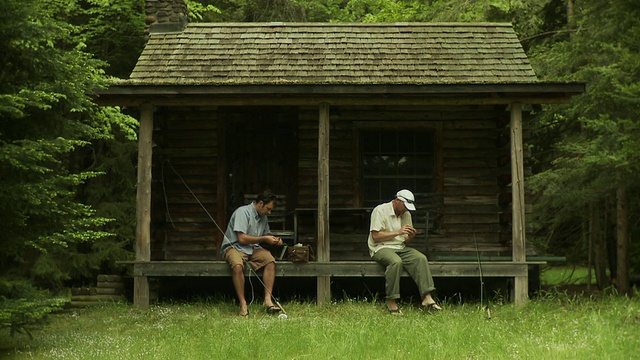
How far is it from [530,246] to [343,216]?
3.10m

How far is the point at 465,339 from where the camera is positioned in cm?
888

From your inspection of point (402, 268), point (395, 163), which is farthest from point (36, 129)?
point (395, 163)

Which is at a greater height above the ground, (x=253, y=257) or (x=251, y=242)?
(x=251, y=242)

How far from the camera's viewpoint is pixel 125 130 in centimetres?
1603

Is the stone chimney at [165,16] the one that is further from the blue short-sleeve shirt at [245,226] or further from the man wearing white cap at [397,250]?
the man wearing white cap at [397,250]

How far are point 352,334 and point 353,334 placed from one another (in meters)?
0.01

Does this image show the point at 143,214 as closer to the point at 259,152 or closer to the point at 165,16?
the point at 259,152

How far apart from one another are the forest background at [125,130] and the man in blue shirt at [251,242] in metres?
2.00

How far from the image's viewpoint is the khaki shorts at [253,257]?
37.8 feet

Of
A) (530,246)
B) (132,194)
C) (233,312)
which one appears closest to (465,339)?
(233,312)

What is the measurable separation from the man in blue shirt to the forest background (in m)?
2.00

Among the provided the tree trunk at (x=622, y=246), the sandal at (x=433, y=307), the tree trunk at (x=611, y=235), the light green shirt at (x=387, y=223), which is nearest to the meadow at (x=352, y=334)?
the sandal at (x=433, y=307)

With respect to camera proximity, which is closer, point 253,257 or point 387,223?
point 387,223

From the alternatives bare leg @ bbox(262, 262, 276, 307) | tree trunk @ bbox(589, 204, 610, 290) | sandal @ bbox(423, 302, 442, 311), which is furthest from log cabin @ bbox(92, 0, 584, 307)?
tree trunk @ bbox(589, 204, 610, 290)
